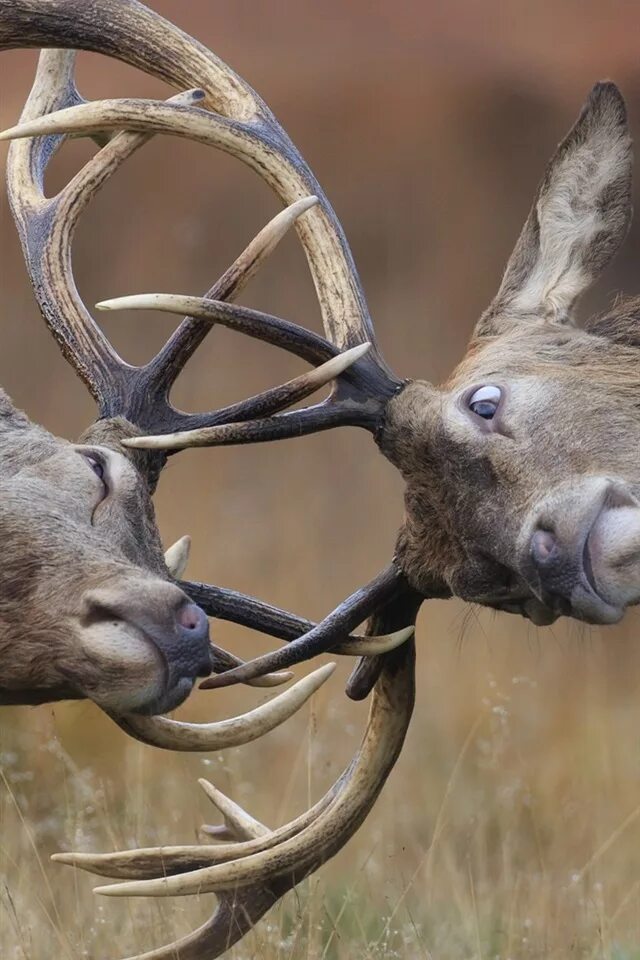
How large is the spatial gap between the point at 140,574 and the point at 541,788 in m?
3.89

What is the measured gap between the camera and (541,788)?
670 cm

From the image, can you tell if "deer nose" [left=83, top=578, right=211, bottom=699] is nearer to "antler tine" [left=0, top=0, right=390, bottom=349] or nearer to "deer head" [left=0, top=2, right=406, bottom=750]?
"deer head" [left=0, top=2, right=406, bottom=750]

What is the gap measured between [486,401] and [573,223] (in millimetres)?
667

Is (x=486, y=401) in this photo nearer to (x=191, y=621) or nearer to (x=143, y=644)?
(x=191, y=621)

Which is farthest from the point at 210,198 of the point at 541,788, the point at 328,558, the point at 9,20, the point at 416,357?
the point at 9,20

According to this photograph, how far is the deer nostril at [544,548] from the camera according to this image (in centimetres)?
338

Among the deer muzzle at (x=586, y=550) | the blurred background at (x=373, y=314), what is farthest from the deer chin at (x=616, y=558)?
the blurred background at (x=373, y=314)

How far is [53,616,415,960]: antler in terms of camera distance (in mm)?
4062

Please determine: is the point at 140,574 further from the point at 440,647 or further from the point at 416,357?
the point at 416,357

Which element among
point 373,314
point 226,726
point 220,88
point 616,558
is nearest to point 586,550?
point 616,558

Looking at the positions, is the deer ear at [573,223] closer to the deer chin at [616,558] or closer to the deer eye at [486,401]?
the deer eye at [486,401]

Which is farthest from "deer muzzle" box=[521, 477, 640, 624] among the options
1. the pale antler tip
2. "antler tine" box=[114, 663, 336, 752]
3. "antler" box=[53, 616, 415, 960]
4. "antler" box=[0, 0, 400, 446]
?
the pale antler tip

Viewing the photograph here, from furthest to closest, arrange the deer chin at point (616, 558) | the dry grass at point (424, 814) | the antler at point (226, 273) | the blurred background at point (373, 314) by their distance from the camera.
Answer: the blurred background at point (373, 314) → the dry grass at point (424, 814) → the antler at point (226, 273) → the deer chin at point (616, 558)

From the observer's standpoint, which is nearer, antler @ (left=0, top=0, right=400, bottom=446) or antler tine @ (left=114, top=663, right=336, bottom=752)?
antler tine @ (left=114, top=663, right=336, bottom=752)
